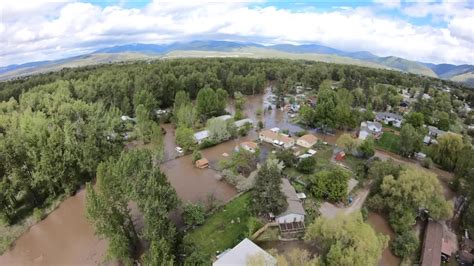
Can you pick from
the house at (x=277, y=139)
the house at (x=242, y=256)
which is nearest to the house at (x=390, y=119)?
the house at (x=277, y=139)

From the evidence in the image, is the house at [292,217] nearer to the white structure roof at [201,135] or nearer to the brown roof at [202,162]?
the brown roof at [202,162]

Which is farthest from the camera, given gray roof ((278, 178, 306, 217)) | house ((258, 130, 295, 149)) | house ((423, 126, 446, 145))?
house ((423, 126, 446, 145))

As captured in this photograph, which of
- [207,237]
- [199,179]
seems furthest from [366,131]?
[207,237]

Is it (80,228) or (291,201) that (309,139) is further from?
(80,228)

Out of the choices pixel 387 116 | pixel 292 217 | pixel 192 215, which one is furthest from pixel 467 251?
pixel 387 116

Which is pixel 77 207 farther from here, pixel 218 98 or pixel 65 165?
pixel 218 98

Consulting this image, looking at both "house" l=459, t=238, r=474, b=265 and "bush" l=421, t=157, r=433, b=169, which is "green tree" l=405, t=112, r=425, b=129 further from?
"house" l=459, t=238, r=474, b=265

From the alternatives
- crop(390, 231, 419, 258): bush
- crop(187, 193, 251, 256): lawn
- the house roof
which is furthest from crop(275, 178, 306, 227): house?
the house roof
